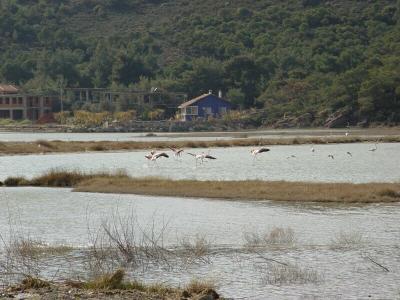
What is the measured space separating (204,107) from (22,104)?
95.9 ft

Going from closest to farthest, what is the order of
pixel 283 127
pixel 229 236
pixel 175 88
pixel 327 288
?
pixel 327 288
pixel 229 236
pixel 283 127
pixel 175 88

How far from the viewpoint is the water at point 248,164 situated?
42156 millimetres

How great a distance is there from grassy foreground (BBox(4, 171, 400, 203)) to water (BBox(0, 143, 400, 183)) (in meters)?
4.84

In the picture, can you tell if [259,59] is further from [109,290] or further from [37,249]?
[109,290]

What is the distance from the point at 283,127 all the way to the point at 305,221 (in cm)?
8973

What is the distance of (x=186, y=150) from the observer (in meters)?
68.2

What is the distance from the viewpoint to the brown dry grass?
3025 cm

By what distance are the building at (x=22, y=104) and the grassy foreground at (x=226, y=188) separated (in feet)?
325

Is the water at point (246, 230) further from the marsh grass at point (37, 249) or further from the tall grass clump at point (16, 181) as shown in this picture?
the tall grass clump at point (16, 181)

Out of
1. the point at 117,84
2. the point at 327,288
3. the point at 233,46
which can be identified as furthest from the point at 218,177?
the point at 233,46

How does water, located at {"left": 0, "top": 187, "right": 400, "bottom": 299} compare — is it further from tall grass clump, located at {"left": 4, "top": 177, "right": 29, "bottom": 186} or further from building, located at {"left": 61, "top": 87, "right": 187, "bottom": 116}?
building, located at {"left": 61, "top": 87, "right": 187, "bottom": 116}

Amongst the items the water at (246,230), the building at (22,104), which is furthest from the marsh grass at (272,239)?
the building at (22,104)

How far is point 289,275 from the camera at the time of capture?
59.9 feet

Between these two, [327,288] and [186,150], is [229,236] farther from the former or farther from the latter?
[186,150]
